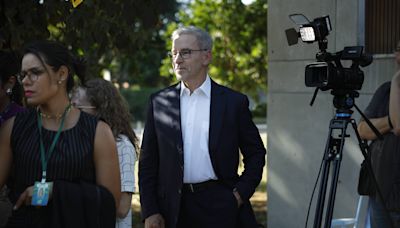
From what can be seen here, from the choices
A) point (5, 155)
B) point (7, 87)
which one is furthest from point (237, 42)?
point (5, 155)

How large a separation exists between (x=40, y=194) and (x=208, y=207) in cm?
137

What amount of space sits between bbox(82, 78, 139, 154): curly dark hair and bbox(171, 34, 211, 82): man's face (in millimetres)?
492

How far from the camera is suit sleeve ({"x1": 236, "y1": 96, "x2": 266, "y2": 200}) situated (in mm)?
4117

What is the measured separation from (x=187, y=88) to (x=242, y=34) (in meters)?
9.08

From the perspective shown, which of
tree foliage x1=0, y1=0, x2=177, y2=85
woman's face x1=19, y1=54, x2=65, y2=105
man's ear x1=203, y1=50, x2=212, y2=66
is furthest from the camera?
tree foliage x1=0, y1=0, x2=177, y2=85

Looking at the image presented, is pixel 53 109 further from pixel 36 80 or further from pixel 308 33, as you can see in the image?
pixel 308 33

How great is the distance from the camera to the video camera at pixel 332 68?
413 centimetres

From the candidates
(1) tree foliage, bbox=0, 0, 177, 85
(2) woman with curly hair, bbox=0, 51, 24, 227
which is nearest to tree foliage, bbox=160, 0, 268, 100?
(1) tree foliage, bbox=0, 0, 177, 85

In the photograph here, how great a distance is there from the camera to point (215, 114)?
406 cm

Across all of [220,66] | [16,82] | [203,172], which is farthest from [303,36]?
[220,66]

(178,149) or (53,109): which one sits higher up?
(53,109)

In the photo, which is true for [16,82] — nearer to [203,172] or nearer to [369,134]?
[203,172]

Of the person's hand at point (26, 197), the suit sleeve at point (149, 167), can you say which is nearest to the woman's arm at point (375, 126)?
the suit sleeve at point (149, 167)

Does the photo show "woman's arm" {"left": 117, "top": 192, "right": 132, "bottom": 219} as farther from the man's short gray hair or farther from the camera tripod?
the camera tripod
